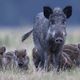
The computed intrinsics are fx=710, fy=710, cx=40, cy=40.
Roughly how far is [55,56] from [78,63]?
1187 millimetres

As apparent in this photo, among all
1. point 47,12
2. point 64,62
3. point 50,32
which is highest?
point 47,12

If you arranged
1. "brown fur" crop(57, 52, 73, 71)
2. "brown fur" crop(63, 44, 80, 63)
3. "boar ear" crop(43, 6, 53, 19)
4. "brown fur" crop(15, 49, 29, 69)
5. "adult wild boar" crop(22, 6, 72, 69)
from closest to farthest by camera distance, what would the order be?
"adult wild boar" crop(22, 6, 72, 69)
"boar ear" crop(43, 6, 53, 19)
"brown fur" crop(57, 52, 73, 71)
"brown fur" crop(15, 49, 29, 69)
"brown fur" crop(63, 44, 80, 63)

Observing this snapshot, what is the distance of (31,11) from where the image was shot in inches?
2007

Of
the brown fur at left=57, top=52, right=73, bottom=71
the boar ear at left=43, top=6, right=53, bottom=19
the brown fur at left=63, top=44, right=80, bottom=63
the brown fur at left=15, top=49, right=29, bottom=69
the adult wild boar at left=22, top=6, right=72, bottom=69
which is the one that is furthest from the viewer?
Answer: the brown fur at left=63, top=44, right=80, bottom=63

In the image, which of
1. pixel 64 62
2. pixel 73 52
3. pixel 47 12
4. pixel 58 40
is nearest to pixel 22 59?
pixel 64 62

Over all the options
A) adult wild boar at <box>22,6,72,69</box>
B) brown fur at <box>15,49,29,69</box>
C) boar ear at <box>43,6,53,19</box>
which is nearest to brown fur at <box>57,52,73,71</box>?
adult wild boar at <box>22,6,72,69</box>

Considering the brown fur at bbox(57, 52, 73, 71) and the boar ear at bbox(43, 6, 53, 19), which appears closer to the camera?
the boar ear at bbox(43, 6, 53, 19)

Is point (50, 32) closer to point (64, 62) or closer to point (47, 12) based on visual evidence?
point (47, 12)

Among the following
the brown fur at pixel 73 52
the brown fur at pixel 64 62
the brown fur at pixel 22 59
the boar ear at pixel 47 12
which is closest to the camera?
the boar ear at pixel 47 12

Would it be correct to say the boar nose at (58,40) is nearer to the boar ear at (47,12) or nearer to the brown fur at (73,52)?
the boar ear at (47,12)

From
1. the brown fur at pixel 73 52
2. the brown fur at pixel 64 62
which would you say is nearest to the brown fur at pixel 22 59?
the brown fur at pixel 64 62

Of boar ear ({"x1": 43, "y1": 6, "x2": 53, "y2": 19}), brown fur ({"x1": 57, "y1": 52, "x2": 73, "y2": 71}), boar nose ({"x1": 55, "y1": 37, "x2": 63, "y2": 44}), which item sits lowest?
brown fur ({"x1": 57, "y1": 52, "x2": 73, "y2": 71})

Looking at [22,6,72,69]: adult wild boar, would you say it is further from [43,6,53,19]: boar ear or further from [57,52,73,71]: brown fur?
[57,52,73,71]: brown fur

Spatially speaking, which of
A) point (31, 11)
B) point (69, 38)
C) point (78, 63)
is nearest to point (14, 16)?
point (31, 11)
